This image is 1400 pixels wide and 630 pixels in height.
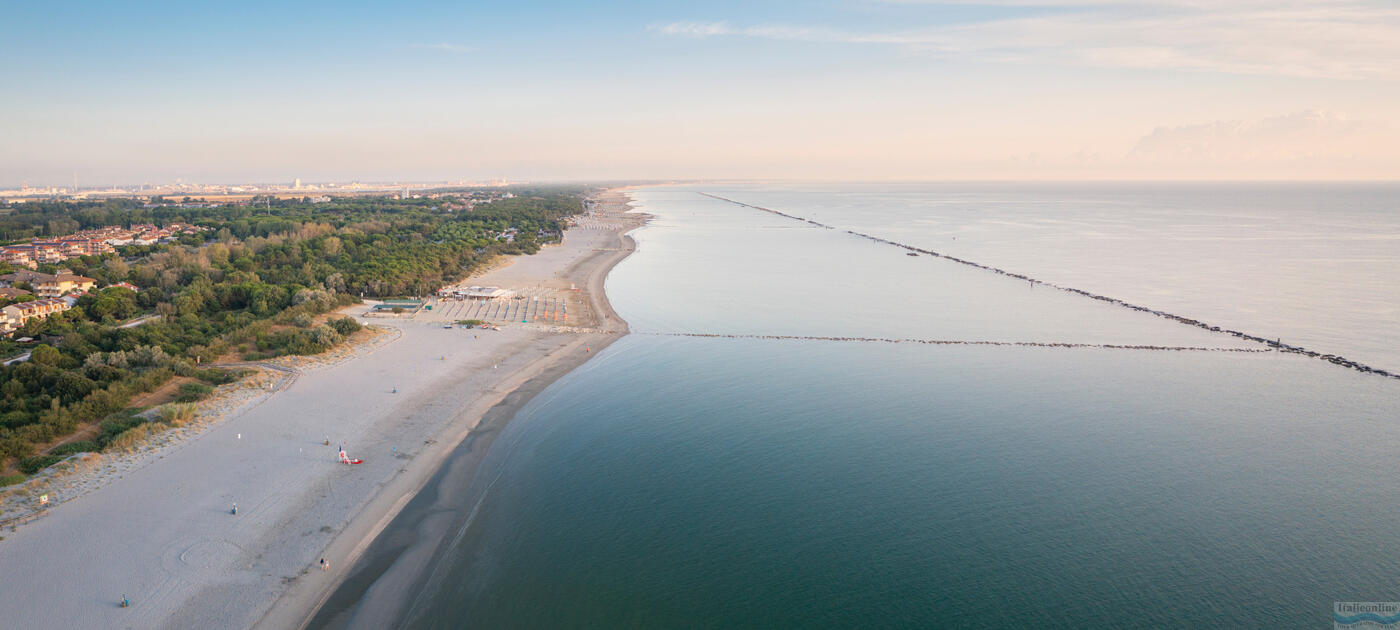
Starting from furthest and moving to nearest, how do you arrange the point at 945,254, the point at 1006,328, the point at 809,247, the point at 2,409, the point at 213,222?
the point at 213,222
the point at 809,247
the point at 945,254
the point at 1006,328
the point at 2,409

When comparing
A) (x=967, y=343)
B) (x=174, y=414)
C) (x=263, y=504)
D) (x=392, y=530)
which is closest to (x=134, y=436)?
(x=174, y=414)

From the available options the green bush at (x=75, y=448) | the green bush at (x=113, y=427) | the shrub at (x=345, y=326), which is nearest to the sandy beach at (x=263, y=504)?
the green bush at (x=113, y=427)

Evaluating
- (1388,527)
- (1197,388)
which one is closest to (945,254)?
(1197,388)

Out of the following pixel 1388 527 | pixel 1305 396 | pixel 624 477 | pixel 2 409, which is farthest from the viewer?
pixel 1305 396

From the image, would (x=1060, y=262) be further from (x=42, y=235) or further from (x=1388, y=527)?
(x=42, y=235)

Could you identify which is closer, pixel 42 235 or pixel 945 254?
pixel 945 254
